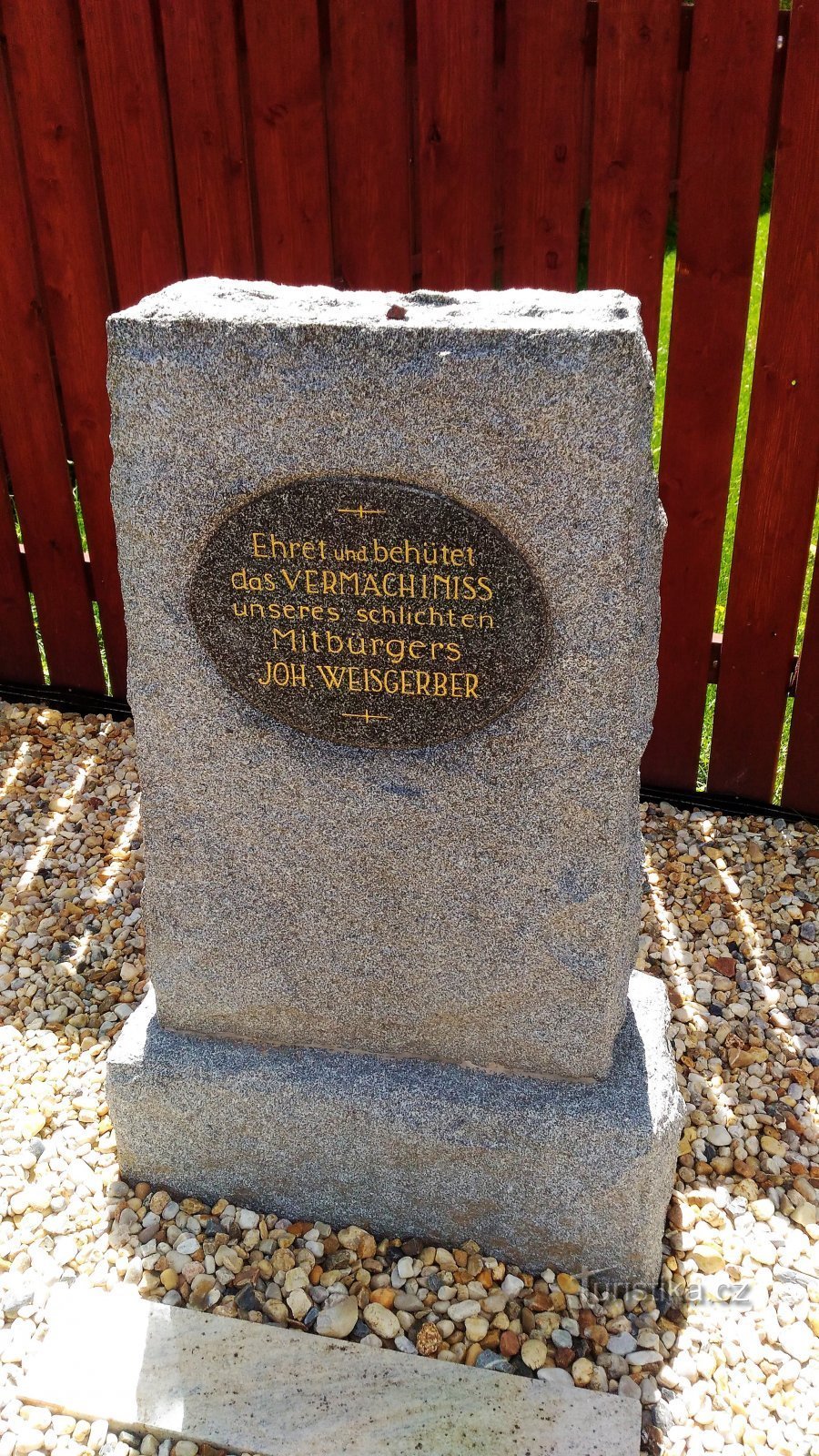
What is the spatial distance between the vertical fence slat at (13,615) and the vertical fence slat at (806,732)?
2344 mm

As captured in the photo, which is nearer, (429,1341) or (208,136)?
(429,1341)

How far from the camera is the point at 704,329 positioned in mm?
2924

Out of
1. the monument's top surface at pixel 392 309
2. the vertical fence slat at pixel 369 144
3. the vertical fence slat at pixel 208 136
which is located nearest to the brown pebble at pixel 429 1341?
the monument's top surface at pixel 392 309

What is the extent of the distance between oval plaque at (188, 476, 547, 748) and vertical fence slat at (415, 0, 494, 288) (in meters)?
1.50

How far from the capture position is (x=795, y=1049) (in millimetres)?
2684

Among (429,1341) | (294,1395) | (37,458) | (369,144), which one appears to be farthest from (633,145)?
(294,1395)

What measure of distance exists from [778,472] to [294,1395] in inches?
89.8

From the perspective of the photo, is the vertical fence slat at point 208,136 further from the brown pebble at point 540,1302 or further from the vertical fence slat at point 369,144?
the brown pebble at point 540,1302

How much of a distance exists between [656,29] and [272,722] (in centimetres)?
185

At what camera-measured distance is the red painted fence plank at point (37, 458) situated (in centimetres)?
333

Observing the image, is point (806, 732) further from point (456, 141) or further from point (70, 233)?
point (70, 233)

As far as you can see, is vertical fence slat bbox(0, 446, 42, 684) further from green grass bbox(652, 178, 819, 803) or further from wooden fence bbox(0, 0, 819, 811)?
green grass bbox(652, 178, 819, 803)

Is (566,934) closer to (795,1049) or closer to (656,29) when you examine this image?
(795,1049)

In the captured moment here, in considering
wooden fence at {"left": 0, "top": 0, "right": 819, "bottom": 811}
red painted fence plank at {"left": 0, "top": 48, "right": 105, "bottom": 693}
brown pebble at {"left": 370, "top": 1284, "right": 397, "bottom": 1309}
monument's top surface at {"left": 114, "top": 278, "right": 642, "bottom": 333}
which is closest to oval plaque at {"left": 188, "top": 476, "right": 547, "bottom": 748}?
monument's top surface at {"left": 114, "top": 278, "right": 642, "bottom": 333}
